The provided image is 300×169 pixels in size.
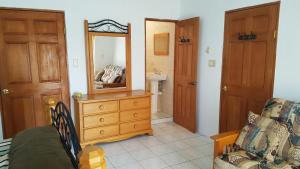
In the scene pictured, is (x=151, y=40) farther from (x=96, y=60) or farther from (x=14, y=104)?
(x=14, y=104)

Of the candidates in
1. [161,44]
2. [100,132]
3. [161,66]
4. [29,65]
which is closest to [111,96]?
[100,132]

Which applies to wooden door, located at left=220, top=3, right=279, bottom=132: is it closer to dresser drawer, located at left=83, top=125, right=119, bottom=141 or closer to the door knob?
dresser drawer, located at left=83, top=125, right=119, bottom=141

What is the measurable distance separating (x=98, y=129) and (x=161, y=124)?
59.0 inches

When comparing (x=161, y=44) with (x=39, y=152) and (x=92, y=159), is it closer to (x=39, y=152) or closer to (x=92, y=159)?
(x=39, y=152)

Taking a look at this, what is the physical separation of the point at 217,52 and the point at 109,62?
171cm

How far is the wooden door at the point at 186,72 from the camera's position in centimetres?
361

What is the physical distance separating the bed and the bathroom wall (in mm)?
2896

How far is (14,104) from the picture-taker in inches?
120

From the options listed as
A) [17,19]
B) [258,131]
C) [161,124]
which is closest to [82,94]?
[17,19]

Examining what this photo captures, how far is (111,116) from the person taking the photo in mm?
3285

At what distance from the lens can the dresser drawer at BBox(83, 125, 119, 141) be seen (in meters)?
3.14

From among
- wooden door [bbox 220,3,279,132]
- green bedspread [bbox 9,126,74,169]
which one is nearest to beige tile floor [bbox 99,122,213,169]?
wooden door [bbox 220,3,279,132]

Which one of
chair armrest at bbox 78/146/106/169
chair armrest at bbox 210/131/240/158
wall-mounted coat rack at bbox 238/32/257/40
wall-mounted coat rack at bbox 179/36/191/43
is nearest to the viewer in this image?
chair armrest at bbox 78/146/106/169

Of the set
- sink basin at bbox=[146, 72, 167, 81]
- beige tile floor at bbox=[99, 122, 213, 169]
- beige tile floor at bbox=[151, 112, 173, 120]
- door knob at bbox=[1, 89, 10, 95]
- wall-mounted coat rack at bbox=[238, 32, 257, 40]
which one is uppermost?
wall-mounted coat rack at bbox=[238, 32, 257, 40]
